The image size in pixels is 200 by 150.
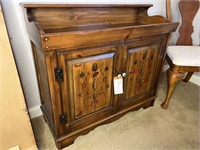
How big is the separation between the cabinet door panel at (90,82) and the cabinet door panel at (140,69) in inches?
6.6

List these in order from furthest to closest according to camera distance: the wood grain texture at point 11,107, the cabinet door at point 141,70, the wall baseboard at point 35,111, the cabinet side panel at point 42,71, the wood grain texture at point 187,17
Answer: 1. the wood grain texture at point 187,17
2. the wall baseboard at point 35,111
3. the cabinet door at point 141,70
4. the cabinet side panel at point 42,71
5. the wood grain texture at point 11,107

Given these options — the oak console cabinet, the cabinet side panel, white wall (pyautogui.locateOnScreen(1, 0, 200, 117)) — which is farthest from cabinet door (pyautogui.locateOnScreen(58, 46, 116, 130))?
white wall (pyautogui.locateOnScreen(1, 0, 200, 117))

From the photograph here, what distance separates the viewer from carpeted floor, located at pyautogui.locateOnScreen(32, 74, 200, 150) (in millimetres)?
1138

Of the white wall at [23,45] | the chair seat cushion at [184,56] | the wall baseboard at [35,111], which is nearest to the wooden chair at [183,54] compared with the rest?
the chair seat cushion at [184,56]

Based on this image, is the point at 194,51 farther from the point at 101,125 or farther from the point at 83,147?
the point at 83,147

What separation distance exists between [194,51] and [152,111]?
662 millimetres

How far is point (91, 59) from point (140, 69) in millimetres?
441

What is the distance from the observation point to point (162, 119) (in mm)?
1382

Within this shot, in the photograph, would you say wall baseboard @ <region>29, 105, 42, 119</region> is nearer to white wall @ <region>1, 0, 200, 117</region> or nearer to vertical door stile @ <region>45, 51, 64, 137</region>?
white wall @ <region>1, 0, 200, 117</region>

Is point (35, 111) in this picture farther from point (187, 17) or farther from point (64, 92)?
point (187, 17)

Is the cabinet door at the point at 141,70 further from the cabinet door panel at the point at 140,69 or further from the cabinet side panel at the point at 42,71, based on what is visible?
the cabinet side panel at the point at 42,71

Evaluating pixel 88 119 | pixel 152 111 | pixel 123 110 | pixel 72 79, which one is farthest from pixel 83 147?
pixel 152 111

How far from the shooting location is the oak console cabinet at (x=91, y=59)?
79cm

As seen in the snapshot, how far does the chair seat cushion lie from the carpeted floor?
0.46 metres
